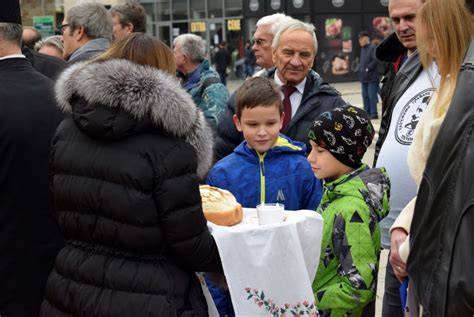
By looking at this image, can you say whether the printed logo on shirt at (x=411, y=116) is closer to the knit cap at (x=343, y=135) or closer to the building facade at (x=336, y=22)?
the knit cap at (x=343, y=135)

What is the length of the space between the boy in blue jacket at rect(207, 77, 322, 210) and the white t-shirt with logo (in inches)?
14.8

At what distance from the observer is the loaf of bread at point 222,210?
3.08m

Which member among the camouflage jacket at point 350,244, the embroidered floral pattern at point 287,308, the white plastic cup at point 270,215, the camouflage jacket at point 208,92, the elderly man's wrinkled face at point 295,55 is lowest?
the embroidered floral pattern at point 287,308

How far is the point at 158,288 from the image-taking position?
2846 mm

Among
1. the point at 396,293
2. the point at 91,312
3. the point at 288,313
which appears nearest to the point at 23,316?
the point at 91,312

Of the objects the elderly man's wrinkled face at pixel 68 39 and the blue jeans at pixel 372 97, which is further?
the blue jeans at pixel 372 97

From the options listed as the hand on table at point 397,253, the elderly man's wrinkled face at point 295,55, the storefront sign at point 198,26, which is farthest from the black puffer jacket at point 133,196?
the storefront sign at point 198,26

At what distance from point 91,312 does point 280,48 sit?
7.54ft

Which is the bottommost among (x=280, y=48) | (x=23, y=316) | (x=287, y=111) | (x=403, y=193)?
(x=23, y=316)

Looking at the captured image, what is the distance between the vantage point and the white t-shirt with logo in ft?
12.1

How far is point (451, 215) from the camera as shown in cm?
198

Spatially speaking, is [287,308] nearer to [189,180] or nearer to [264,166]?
[189,180]

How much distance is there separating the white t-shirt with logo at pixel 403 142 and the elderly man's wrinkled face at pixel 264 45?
178 centimetres

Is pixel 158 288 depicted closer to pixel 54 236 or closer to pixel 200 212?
pixel 200 212
